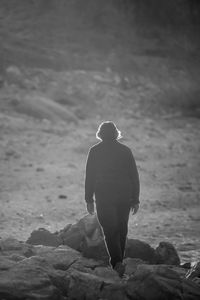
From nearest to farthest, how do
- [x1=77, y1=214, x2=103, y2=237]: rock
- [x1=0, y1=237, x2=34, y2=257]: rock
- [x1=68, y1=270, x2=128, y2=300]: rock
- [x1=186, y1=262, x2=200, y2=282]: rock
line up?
1. [x1=68, y1=270, x2=128, y2=300]: rock
2. [x1=186, y1=262, x2=200, y2=282]: rock
3. [x1=0, y1=237, x2=34, y2=257]: rock
4. [x1=77, y1=214, x2=103, y2=237]: rock

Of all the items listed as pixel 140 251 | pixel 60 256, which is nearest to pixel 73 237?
pixel 60 256

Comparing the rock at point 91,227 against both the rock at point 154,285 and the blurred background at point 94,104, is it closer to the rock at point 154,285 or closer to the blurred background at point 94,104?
the rock at point 154,285

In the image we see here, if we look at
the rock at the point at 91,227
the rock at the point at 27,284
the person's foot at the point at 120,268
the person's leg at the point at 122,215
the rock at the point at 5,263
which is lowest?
the rock at the point at 27,284

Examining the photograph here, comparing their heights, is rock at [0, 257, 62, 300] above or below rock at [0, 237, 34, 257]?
below

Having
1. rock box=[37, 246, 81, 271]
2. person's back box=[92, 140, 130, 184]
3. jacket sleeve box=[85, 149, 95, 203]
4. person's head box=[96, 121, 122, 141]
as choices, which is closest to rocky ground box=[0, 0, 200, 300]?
rock box=[37, 246, 81, 271]

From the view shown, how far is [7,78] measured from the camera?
1133 inches

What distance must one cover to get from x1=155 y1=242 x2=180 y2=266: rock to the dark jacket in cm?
105

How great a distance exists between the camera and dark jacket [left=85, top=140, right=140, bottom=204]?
6043 mm

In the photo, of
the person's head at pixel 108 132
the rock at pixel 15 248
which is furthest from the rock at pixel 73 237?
the person's head at pixel 108 132

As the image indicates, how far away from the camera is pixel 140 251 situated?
6.89 m

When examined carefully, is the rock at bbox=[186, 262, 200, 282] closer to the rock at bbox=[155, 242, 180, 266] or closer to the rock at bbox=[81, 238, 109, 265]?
the rock at bbox=[155, 242, 180, 266]

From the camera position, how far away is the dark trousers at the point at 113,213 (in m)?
5.94

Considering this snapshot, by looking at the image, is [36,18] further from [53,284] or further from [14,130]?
[53,284]

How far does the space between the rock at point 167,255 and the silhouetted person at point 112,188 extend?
0.81 metres
